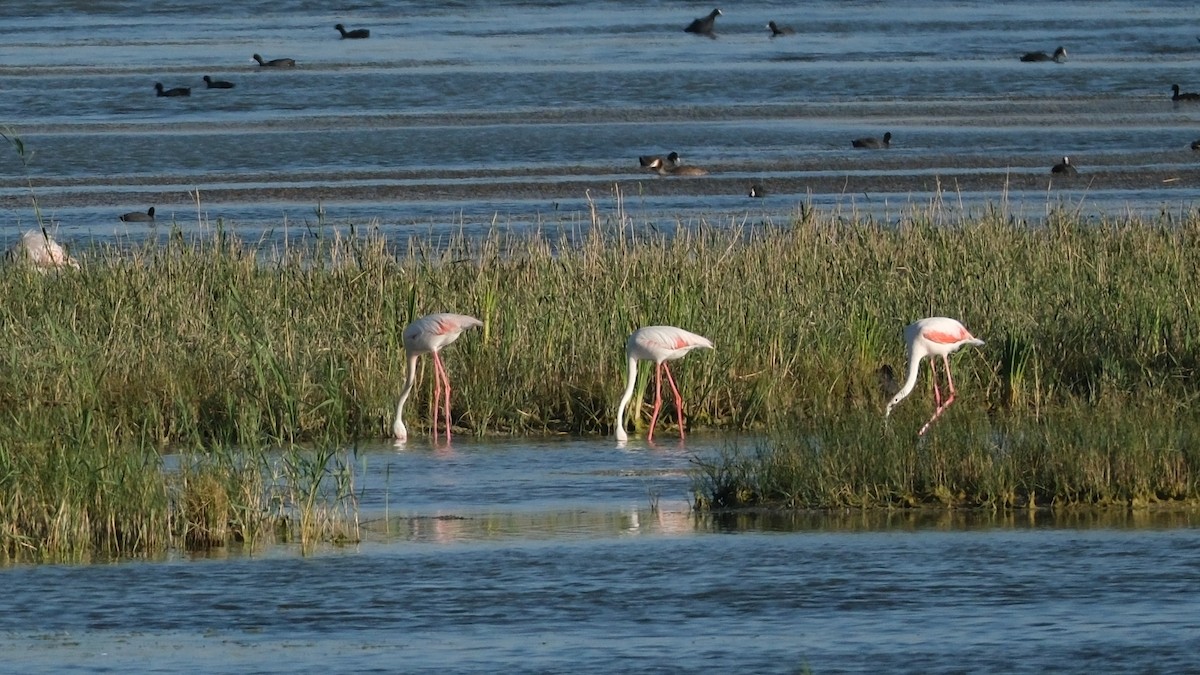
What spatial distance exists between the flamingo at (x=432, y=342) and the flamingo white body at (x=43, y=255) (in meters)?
3.45

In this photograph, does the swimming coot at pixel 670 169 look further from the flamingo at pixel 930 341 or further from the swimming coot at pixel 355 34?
the swimming coot at pixel 355 34

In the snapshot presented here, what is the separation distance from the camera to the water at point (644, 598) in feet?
24.7

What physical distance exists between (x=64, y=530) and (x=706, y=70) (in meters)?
33.9

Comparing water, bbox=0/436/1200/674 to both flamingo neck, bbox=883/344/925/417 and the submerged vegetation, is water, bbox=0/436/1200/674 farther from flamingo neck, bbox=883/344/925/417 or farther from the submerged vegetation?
flamingo neck, bbox=883/344/925/417

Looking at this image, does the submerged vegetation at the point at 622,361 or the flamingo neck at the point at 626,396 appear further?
the flamingo neck at the point at 626,396

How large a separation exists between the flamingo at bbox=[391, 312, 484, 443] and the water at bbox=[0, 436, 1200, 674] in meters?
2.03

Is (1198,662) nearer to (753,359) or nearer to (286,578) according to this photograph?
(286,578)

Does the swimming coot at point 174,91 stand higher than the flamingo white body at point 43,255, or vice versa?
the flamingo white body at point 43,255

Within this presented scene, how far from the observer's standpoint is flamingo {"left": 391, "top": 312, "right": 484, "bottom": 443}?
12398 millimetres

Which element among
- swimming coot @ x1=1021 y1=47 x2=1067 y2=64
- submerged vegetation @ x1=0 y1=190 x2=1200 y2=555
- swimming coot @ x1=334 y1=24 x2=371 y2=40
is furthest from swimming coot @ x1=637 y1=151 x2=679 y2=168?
swimming coot @ x1=334 y1=24 x2=371 y2=40

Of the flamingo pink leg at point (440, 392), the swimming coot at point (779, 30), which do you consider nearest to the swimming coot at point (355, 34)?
the swimming coot at point (779, 30)

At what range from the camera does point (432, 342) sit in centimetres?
1241

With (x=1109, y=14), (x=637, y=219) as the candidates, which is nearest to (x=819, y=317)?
(x=637, y=219)

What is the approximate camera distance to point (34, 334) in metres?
13.1
